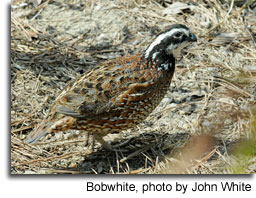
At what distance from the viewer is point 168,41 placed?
4977 millimetres

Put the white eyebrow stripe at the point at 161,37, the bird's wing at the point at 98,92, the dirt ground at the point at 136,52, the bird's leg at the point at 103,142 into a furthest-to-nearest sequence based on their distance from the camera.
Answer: the bird's leg at the point at 103,142
the dirt ground at the point at 136,52
the white eyebrow stripe at the point at 161,37
the bird's wing at the point at 98,92

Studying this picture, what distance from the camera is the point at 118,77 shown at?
4.92 meters

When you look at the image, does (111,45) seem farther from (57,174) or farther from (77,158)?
(57,174)

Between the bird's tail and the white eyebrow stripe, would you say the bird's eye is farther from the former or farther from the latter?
the bird's tail

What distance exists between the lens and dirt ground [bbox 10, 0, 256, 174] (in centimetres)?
520

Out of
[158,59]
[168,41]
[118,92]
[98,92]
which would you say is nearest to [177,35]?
[168,41]

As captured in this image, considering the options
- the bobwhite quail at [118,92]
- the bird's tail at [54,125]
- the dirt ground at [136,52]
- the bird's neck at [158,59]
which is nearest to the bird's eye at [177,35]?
the bobwhite quail at [118,92]

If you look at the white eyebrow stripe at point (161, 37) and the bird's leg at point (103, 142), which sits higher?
the white eyebrow stripe at point (161, 37)

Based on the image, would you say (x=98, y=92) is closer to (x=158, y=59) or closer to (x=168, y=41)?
(x=158, y=59)

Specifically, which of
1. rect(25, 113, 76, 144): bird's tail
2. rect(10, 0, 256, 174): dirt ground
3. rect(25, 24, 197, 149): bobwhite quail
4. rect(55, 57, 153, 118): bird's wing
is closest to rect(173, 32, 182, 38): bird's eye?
rect(25, 24, 197, 149): bobwhite quail

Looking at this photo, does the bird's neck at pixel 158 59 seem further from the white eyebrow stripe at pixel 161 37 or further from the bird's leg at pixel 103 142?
the bird's leg at pixel 103 142

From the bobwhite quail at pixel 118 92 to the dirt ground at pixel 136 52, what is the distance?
0.55 meters

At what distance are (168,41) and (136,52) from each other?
1535 millimetres

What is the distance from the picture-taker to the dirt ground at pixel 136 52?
5203 millimetres
